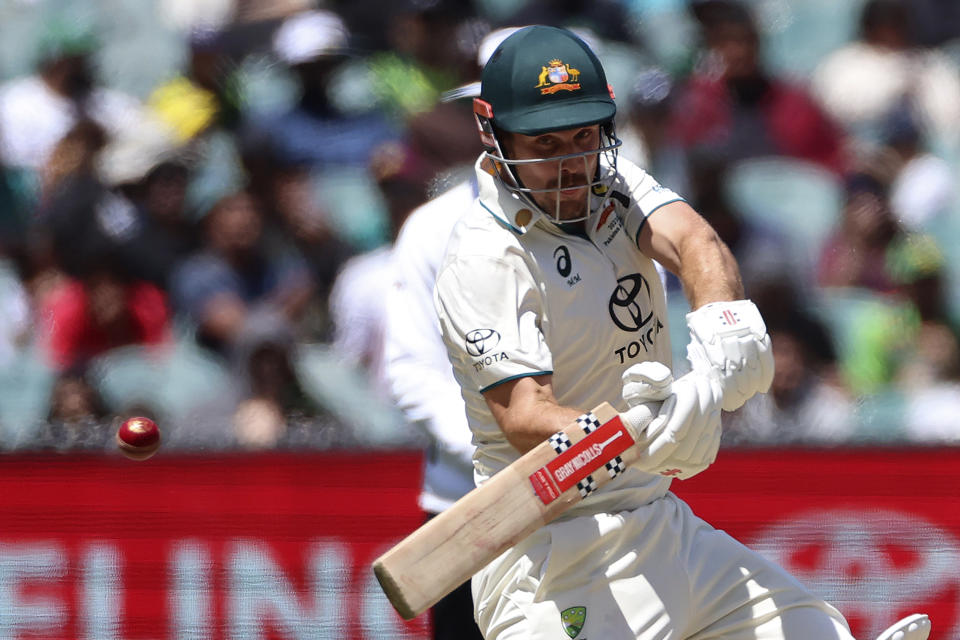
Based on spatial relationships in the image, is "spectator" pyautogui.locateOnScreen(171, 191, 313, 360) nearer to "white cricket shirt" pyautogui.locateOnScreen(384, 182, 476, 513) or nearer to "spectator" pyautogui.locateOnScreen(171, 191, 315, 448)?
"spectator" pyautogui.locateOnScreen(171, 191, 315, 448)

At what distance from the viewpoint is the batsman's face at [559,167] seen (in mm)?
2826

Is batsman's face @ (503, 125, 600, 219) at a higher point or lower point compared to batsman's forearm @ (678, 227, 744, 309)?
higher

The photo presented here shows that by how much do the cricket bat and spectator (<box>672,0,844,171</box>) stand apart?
3.98 metres

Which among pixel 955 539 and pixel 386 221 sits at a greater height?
pixel 386 221

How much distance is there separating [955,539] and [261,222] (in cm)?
322

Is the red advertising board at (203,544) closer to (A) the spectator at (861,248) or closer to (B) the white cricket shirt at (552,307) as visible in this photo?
(B) the white cricket shirt at (552,307)

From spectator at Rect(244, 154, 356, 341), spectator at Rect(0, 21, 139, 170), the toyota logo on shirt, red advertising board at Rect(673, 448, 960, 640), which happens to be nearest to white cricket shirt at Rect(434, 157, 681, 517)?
the toyota logo on shirt

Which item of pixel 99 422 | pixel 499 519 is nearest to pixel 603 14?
pixel 99 422

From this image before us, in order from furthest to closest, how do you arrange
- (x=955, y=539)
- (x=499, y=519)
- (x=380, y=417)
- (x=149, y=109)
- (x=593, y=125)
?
(x=149, y=109) → (x=380, y=417) → (x=955, y=539) → (x=593, y=125) → (x=499, y=519)

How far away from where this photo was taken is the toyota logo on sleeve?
2908 mm

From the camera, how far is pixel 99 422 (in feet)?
18.7

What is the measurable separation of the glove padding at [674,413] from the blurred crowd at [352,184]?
3.01 metres

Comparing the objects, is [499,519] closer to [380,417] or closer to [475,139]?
[475,139]

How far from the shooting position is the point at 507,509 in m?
2.53
